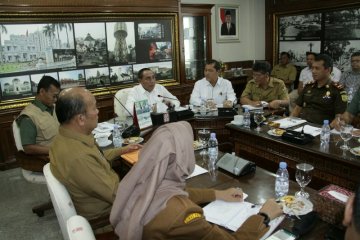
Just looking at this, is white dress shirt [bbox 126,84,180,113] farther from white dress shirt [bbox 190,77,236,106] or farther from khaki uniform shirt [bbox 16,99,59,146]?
khaki uniform shirt [bbox 16,99,59,146]

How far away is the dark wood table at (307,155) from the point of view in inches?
76.9

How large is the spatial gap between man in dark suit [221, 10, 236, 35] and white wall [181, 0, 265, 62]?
0.22 meters

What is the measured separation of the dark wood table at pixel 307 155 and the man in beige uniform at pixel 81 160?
138cm

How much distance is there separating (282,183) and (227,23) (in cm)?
510

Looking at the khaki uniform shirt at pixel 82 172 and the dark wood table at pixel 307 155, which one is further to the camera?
the dark wood table at pixel 307 155

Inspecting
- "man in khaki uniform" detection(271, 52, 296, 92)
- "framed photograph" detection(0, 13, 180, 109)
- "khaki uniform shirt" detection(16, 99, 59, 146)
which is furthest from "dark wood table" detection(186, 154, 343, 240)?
"man in khaki uniform" detection(271, 52, 296, 92)

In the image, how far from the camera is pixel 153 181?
1.03m

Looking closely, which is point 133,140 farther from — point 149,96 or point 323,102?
point 323,102

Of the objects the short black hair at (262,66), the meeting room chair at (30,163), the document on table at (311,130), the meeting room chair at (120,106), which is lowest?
the meeting room chair at (30,163)

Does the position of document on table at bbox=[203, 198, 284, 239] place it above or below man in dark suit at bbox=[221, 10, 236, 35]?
below

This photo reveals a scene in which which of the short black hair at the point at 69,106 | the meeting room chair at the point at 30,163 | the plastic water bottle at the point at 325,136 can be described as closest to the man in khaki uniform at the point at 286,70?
the plastic water bottle at the point at 325,136

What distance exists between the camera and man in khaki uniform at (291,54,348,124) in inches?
115

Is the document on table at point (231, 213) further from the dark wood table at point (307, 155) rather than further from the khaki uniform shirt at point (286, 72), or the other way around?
the khaki uniform shirt at point (286, 72)

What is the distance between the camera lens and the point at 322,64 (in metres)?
2.94
